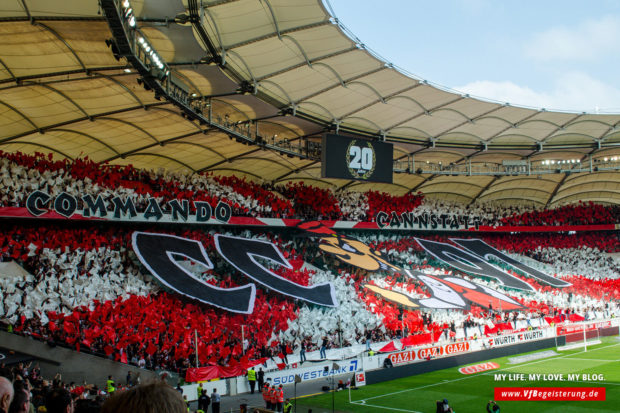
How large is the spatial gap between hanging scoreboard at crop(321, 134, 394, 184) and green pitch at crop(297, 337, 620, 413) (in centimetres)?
1322

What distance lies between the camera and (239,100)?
27875 millimetres

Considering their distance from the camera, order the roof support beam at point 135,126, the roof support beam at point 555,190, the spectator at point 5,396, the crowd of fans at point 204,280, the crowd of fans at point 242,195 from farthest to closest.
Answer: the roof support beam at point 555,190 < the roof support beam at point 135,126 < the crowd of fans at point 242,195 < the crowd of fans at point 204,280 < the spectator at point 5,396

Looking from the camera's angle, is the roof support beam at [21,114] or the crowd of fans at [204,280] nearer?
the crowd of fans at [204,280]

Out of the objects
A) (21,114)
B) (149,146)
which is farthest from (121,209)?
(149,146)

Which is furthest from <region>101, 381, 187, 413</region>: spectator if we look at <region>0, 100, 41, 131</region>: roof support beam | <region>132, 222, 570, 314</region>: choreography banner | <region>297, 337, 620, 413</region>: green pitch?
<region>0, 100, 41, 131</region>: roof support beam

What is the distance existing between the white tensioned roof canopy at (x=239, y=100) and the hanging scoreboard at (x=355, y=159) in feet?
4.72

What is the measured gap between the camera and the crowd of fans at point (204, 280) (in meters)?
22.4

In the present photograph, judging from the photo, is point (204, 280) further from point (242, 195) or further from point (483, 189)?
point (483, 189)

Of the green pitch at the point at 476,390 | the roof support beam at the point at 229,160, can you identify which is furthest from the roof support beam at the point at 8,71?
the green pitch at the point at 476,390

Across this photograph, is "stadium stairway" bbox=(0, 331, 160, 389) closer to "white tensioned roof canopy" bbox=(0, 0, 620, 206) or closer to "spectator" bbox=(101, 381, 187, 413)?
"white tensioned roof canopy" bbox=(0, 0, 620, 206)

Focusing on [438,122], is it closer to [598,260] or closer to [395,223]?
[395,223]

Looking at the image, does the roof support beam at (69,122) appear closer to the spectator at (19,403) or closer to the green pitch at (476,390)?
the green pitch at (476,390)

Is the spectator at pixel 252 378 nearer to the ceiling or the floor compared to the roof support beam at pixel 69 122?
nearer to the floor

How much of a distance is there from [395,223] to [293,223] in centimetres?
1047
